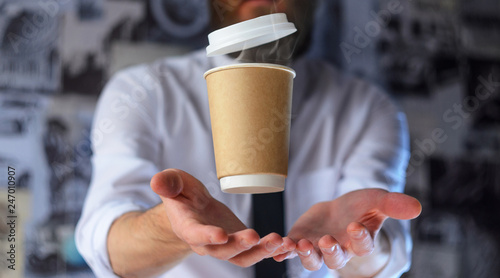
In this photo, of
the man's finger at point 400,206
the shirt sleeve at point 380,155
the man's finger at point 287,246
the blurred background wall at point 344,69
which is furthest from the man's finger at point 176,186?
the blurred background wall at point 344,69

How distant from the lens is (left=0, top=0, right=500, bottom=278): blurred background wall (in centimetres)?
115

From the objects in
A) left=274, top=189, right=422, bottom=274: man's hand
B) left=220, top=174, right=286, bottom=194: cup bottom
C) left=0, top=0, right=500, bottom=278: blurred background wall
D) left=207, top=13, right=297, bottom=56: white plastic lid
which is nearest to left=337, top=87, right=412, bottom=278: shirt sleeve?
left=0, top=0, right=500, bottom=278: blurred background wall

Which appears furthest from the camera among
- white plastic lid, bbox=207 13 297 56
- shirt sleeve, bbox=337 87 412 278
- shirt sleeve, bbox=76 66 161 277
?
shirt sleeve, bbox=337 87 412 278

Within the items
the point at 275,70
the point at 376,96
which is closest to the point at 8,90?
the point at 275,70

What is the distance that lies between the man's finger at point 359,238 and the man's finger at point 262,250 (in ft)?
0.31

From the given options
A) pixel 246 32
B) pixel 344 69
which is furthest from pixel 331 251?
pixel 344 69

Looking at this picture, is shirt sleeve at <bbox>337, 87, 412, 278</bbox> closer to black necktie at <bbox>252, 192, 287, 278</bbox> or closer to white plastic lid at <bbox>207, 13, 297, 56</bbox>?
black necktie at <bbox>252, 192, 287, 278</bbox>

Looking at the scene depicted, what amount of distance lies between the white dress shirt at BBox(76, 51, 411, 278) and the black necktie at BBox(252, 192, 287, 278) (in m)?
0.03

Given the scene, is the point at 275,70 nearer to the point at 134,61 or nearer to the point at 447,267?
the point at 134,61

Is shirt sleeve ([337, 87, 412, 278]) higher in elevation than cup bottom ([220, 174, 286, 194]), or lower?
lower

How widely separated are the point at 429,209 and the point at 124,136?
100cm

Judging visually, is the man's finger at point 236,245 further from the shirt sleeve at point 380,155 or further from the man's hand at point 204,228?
the shirt sleeve at point 380,155

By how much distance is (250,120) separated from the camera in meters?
0.62

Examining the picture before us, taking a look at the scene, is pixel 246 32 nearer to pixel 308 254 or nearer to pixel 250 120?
pixel 250 120
